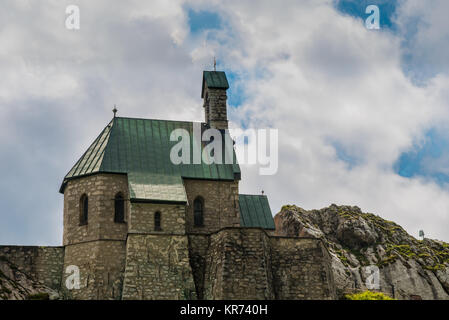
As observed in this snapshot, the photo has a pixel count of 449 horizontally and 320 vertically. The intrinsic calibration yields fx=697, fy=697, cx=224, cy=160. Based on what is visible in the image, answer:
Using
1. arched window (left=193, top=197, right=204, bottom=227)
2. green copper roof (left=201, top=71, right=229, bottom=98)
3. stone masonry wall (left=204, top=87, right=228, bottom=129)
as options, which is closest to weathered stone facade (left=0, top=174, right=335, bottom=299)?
arched window (left=193, top=197, right=204, bottom=227)

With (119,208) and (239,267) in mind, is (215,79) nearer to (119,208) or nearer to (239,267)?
(119,208)

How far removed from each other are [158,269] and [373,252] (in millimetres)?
25330

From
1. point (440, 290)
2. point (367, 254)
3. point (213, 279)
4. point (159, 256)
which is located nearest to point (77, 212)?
point (159, 256)

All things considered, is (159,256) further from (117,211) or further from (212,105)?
(212,105)

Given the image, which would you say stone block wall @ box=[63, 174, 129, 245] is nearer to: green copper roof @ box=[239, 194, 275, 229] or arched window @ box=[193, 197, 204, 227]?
arched window @ box=[193, 197, 204, 227]

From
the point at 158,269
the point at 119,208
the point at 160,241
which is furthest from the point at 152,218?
the point at 158,269

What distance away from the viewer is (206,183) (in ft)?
178

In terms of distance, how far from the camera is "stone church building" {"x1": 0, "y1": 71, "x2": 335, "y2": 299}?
47.2 metres

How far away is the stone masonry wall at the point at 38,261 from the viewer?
49938mm

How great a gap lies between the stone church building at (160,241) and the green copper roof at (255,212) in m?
4.11

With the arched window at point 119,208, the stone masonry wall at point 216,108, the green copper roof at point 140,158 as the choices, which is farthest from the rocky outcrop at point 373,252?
the arched window at point 119,208

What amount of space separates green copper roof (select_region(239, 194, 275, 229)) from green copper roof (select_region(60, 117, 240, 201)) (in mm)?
4902

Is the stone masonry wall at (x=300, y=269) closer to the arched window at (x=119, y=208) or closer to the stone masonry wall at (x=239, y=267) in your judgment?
the stone masonry wall at (x=239, y=267)

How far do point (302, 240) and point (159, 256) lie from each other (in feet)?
33.7
